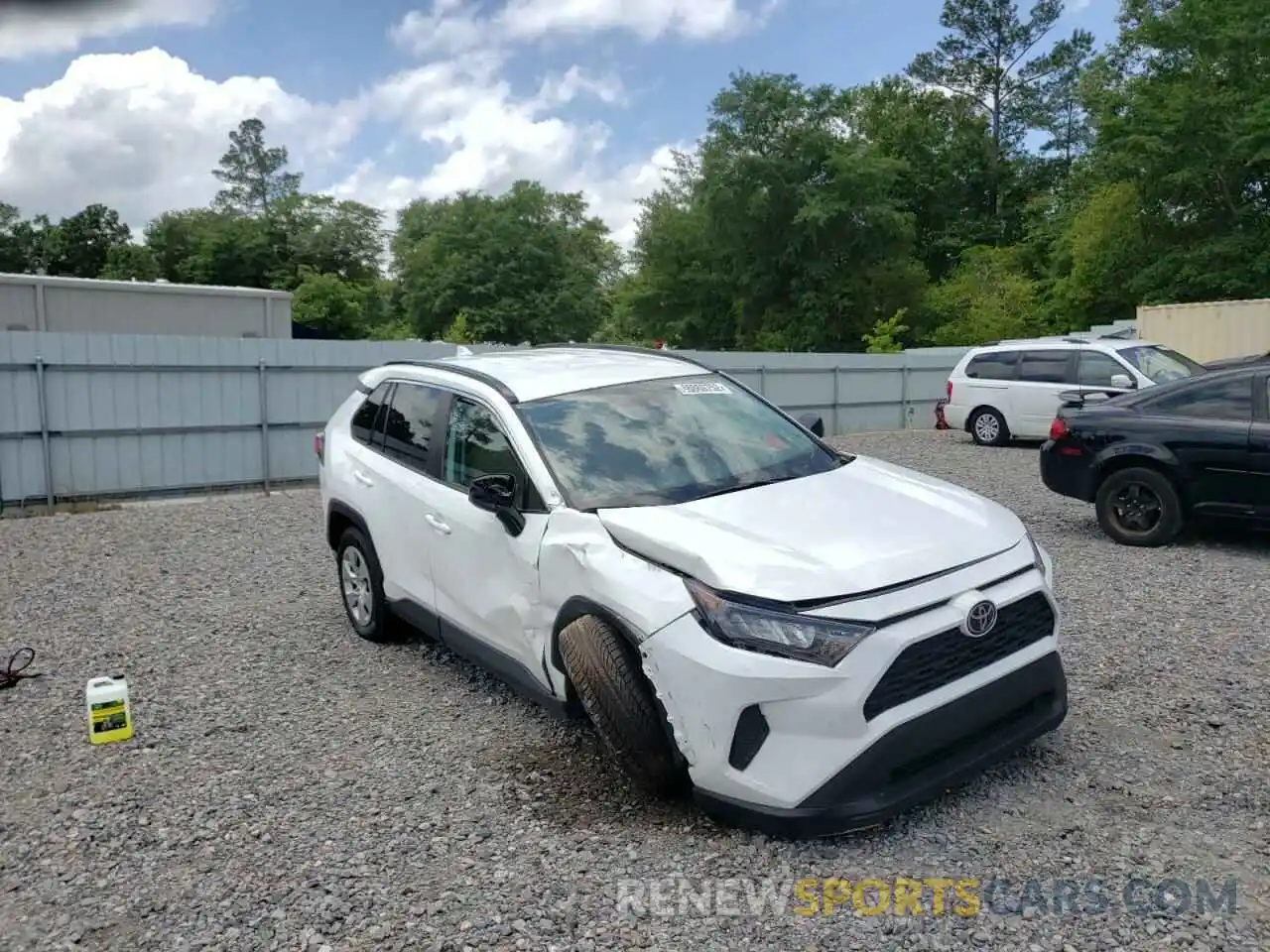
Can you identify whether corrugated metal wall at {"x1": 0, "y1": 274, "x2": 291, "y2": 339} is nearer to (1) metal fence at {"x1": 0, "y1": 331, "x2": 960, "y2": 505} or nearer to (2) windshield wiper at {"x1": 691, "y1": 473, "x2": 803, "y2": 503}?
(1) metal fence at {"x1": 0, "y1": 331, "x2": 960, "y2": 505}

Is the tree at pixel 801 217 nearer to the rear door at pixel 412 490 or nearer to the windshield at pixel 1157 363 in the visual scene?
the windshield at pixel 1157 363

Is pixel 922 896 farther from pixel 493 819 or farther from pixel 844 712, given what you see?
pixel 493 819

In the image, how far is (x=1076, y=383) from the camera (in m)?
14.4

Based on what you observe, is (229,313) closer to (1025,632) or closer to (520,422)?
(520,422)

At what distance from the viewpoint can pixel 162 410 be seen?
11328 mm

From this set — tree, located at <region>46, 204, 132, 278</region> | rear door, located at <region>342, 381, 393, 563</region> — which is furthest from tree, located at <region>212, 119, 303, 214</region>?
rear door, located at <region>342, 381, 393, 563</region>

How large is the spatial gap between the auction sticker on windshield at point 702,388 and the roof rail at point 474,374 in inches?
31.8

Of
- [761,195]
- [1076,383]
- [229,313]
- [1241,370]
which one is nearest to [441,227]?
[761,195]

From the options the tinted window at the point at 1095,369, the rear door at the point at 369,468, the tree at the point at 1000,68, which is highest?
the tree at the point at 1000,68

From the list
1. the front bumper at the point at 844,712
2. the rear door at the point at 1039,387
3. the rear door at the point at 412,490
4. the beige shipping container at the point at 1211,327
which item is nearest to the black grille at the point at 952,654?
the front bumper at the point at 844,712

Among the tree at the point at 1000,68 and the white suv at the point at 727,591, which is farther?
the tree at the point at 1000,68

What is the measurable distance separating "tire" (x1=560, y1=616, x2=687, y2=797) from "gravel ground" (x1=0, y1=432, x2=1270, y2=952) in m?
0.21

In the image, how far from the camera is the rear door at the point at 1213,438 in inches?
277

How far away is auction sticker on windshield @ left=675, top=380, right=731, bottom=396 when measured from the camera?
472cm
